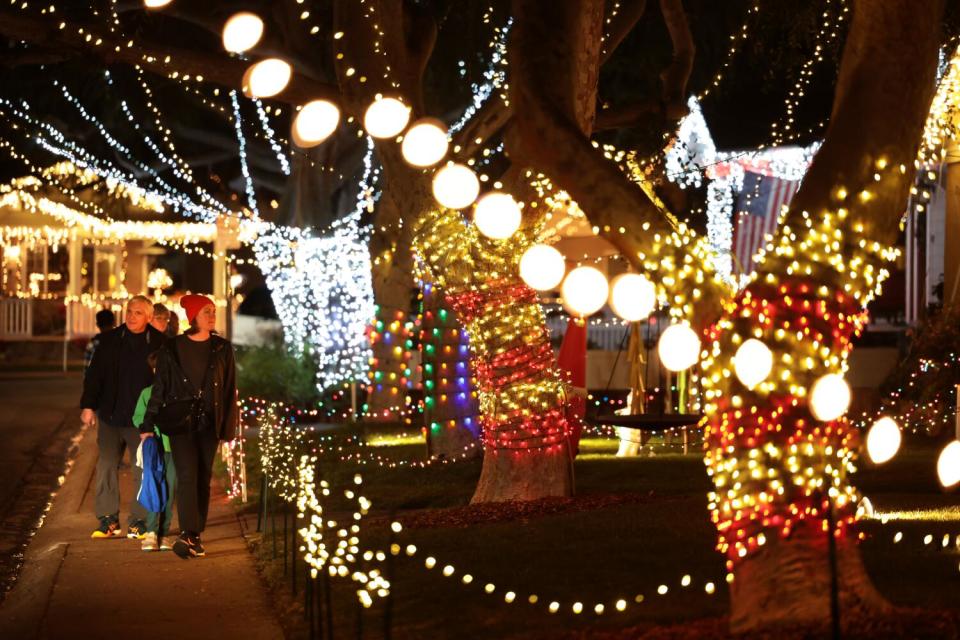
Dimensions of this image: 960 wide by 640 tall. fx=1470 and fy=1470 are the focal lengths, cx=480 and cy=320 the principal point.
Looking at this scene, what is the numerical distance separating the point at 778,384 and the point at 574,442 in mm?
6495

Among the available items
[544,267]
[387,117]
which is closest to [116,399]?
[387,117]

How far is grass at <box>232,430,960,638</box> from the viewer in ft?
24.1

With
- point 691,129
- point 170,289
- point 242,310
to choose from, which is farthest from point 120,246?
point 691,129

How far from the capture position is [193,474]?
1007cm

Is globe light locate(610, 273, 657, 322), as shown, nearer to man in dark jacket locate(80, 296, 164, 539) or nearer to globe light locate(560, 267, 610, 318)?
globe light locate(560, 267, 610, 318)

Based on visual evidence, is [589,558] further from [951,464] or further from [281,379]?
[281,379]

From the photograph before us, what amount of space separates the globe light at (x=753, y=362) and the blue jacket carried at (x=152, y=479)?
16.3 feet

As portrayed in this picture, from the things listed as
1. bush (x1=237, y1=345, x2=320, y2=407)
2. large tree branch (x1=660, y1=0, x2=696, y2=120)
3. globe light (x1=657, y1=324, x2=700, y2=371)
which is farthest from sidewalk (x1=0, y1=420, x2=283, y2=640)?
bush (x1=237, y1=345, x2=320, y2=407)

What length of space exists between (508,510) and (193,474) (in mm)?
2324

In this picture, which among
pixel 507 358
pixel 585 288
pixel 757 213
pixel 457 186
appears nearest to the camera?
pixel 585 288

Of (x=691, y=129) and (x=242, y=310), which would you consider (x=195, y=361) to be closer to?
(x=691, y=129)

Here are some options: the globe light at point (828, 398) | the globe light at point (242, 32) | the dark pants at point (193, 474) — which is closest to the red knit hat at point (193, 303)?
the dark pants at point (193, 474)

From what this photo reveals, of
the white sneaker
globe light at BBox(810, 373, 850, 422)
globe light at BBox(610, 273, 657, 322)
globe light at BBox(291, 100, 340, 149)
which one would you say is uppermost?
globe light at BBox(291, 100, 340, 149)

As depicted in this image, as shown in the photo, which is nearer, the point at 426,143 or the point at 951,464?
the point at 951,464
